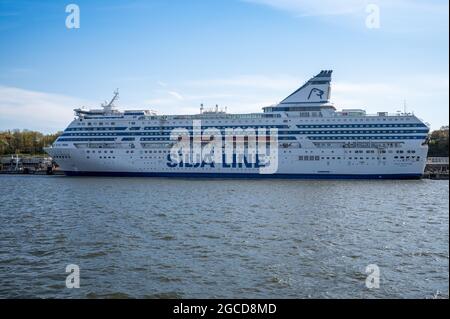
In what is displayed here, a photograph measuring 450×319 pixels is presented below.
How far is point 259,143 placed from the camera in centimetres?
4809

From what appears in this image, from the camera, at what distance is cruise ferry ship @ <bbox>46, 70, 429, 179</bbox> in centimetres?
4547

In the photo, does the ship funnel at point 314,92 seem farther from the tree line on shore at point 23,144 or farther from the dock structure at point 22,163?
the tree line on shore at point 23,144

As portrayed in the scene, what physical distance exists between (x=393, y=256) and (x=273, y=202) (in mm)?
12362

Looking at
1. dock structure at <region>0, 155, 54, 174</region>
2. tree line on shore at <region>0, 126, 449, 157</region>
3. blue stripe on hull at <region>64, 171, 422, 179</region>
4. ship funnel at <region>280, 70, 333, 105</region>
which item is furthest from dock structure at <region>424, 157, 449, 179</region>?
tree line on shore at <region>0, 126, 449, 157</region>

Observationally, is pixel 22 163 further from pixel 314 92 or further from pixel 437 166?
pixel 437 166

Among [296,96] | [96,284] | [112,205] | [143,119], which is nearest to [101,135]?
[143,119]

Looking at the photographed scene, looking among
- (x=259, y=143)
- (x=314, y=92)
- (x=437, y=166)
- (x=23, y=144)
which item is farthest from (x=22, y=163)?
(x=437, y=166)

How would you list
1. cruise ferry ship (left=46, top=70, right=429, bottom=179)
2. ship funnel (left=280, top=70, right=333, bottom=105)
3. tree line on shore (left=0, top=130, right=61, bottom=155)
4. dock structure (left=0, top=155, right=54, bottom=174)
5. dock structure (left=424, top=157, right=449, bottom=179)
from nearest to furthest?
1. cruise ferry ship (left=46, top=70, right=429, bottom=179)
2. ship funnel (left=280, top=70, right=333, bottom=105)
3. dock structure (left=424, top=157, right=449, bottom=179)
4. dock structure (left=0, top=155, right=54, bottom=174)
5. tree line on shore (left=0, top=130, right=61, bottom=155)

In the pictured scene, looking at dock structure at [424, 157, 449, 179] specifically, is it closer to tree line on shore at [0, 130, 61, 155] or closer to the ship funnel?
the ship funnel

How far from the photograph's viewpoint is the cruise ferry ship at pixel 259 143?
4547 cm

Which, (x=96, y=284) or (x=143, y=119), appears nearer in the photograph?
(x=96, y=284)

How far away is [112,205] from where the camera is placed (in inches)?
899
